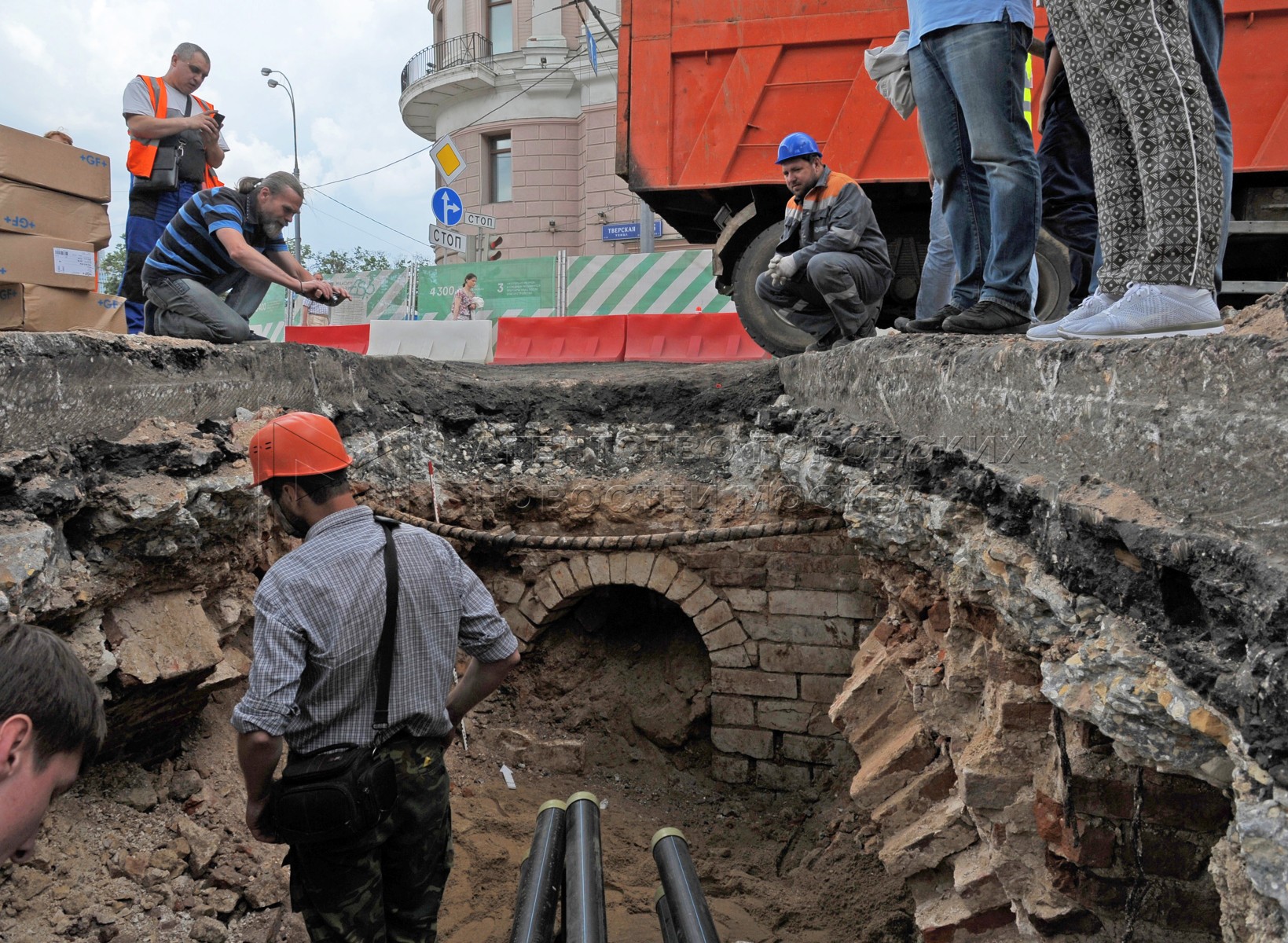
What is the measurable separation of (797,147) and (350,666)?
351 centimetres

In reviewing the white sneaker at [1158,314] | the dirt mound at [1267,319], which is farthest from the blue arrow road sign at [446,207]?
the dirt mound at [1267,319]

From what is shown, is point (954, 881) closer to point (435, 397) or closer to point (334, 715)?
point (334, 715)

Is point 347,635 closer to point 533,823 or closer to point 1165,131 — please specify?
point 1165,131

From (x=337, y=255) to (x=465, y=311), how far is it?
24545 mm

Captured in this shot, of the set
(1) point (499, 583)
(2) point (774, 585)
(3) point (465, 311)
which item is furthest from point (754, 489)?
(3) point (465, 311)

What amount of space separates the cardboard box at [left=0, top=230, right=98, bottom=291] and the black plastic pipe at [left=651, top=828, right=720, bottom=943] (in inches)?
157

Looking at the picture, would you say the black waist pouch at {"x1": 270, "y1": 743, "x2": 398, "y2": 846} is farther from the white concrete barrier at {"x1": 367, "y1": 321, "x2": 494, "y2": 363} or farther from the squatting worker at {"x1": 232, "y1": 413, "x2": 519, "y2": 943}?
the white concrete barrier at {"x1": 367, "y1": 321, "x2": 494, "y2": 363}

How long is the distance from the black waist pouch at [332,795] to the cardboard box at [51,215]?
348 cm

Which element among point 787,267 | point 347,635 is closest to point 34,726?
point 347,635

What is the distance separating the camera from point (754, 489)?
5133mm

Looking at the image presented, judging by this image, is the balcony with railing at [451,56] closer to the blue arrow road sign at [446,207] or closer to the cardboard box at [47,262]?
the blue arrow road sign at [446,207]

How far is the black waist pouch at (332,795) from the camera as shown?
7.58 feet

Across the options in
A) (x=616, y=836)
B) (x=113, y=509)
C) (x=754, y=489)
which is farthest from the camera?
(x=754, y=489)

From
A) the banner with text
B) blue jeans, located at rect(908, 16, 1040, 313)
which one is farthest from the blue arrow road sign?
blue jeans, located at rect(908, 16, 1040, 313)
